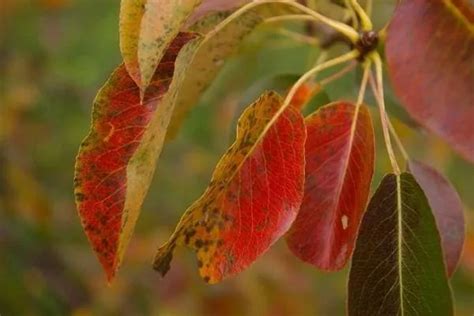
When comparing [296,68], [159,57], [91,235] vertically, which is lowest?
[296,68]

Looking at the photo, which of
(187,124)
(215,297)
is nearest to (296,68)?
(187,124)

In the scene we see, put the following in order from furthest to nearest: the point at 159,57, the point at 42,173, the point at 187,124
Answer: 1. the point at 42,173
2. the point at 187,124
3. the point at 159,57

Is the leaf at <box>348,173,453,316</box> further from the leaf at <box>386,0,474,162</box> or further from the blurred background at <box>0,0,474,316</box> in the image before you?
the blurred background at <box>0,0,474,316</box>

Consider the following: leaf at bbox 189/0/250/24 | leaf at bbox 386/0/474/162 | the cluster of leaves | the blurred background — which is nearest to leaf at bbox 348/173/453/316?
the cluster of leaves

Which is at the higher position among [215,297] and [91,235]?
[91,235]

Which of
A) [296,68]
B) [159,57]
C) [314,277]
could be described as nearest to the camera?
[159,57]

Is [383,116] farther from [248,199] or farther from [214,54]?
[214,54]

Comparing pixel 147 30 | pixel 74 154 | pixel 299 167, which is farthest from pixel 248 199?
pixel 74 154

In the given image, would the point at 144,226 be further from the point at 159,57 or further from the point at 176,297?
the point at 159,57
